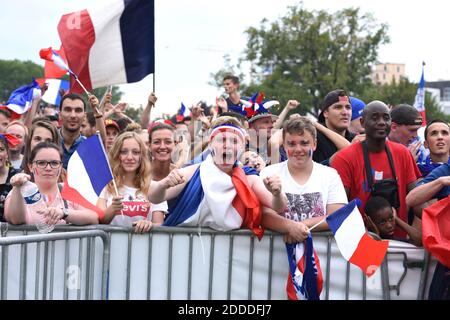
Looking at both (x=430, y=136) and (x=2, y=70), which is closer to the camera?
(x=430, y=136)

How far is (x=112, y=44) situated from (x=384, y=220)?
3.59m

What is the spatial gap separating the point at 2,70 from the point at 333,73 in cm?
8724

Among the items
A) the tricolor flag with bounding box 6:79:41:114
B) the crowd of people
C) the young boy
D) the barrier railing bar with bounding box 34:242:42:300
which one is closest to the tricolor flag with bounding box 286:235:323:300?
the crowd of people

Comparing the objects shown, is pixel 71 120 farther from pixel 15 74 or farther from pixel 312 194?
pixel 15 74

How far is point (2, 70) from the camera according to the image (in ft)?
431

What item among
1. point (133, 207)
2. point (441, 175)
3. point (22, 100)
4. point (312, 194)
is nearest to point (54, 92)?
point (22, 100)

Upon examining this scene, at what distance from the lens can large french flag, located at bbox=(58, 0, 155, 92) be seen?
330 inches

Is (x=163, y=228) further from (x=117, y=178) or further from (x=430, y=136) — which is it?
(x=430, y=136)

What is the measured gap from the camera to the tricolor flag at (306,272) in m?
6.11

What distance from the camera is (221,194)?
633 cm
